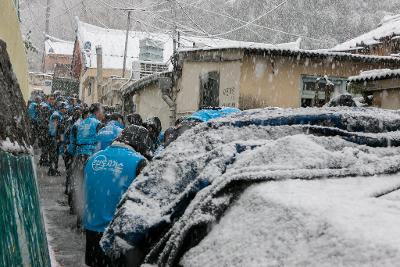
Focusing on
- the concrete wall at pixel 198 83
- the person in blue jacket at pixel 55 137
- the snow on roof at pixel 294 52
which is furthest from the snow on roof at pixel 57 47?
the snow on roof at pixel 294 52

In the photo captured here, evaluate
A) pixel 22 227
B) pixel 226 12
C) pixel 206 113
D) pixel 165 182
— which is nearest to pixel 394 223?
pixel 165 182

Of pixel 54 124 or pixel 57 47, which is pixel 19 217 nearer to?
pixel 54 124

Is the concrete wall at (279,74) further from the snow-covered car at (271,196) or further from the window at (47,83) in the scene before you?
the window at (47,83)

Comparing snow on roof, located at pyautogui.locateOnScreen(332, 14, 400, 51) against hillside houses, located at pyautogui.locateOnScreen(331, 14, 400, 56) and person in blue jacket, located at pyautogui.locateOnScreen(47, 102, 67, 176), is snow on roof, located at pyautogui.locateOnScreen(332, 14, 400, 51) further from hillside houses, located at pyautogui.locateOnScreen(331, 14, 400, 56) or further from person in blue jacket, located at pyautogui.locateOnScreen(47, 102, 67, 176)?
person in blue jacket, located at pyautogui.locateOnScreen(47, 102, 67, 176)

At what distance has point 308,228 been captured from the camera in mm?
1466

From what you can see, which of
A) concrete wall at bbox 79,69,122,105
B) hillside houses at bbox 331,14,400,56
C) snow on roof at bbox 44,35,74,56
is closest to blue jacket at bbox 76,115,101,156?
hillside houses at bbox 331,14,400,56

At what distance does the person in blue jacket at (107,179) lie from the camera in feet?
14.0

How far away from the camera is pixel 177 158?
97.7 inches

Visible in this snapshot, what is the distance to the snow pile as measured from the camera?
130 cm

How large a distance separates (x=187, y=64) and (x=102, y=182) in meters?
10.5

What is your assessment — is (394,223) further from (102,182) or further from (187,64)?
(187,64)

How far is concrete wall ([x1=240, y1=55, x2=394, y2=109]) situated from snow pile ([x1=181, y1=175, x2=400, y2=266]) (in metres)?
10.9

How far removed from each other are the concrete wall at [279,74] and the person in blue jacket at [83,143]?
15.1 feet

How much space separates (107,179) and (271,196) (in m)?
2.84
